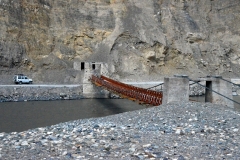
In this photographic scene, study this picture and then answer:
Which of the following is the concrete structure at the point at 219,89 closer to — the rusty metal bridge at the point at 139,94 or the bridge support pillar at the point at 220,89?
the bridge support pillar at the point at 220,89

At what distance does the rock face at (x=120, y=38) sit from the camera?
1393 inches

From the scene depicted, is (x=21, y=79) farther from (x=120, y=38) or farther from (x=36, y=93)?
(x=120, y=38)

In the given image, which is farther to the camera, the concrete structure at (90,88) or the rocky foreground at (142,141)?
the concrete structure at (90,88)

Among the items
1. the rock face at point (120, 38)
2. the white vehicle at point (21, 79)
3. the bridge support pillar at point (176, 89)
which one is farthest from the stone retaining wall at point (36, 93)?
the bridge support pillar at point (176, 89)

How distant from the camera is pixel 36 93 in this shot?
2708 cm

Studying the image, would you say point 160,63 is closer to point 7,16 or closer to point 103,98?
point 103,98

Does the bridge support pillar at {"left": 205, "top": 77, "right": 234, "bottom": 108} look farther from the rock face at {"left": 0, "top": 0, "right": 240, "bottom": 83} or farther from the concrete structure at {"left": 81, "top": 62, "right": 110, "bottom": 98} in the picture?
the rock face at {"left": 0, "top": 0, "right": 240, "bottom": 83}

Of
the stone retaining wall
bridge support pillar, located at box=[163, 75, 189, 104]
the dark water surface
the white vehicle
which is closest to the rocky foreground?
bridge support pillar, located at box=[163, 75, 189, 104]

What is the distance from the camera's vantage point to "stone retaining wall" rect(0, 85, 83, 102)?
25.8 meters

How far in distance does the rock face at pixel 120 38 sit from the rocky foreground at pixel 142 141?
25.1m

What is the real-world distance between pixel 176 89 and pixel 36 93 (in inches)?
659

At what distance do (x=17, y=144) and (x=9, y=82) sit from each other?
2570 cm

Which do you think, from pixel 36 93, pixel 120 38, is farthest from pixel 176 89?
pixel 120 38

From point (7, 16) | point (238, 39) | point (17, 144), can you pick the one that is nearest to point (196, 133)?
point (17, 144)
